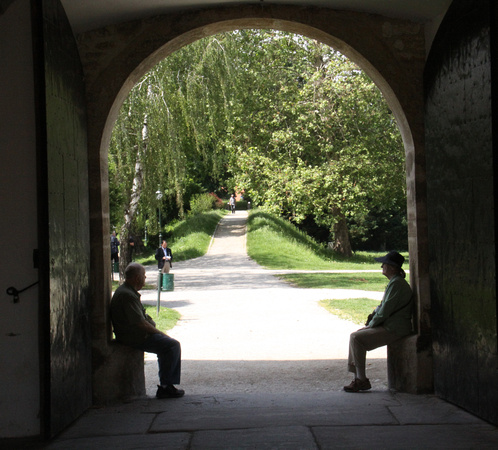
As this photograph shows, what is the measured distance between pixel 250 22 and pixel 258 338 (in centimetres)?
579

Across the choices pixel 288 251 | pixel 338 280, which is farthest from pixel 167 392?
pixel 288 251

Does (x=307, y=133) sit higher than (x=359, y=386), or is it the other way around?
(x=307, y=133)

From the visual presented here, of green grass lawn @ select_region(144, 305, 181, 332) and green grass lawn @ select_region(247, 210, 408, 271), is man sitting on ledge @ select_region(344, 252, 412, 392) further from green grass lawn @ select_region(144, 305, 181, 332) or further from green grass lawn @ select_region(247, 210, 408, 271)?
green grass lawn @ select_region(247, 210, 408, 271)

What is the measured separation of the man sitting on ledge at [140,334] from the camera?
5996 mm

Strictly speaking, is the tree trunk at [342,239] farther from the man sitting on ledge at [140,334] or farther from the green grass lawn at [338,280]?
the man sitting on ledge at [140,334]

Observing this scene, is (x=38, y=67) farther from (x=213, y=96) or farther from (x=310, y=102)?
(x=310, y=102)

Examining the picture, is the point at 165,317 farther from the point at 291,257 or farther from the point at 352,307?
the point at 291,257

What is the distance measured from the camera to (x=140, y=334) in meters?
6.01

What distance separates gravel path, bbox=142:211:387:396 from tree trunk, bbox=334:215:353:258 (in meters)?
11.2

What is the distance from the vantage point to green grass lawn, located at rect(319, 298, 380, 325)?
40.7ft

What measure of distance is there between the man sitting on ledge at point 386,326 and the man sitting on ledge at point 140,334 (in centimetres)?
169

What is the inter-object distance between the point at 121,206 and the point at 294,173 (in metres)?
10.1

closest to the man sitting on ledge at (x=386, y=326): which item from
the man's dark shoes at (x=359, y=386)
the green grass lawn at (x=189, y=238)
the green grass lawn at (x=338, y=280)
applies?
the man's dark shoes at (x=359, y=386)

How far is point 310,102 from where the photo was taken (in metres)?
26.2
